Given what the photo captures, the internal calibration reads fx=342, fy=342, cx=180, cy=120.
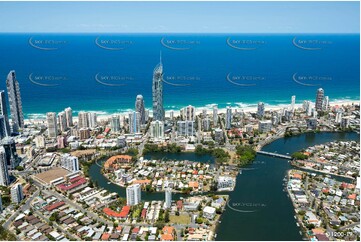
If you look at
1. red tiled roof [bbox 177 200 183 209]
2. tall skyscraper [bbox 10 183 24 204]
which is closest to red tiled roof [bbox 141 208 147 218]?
red tiled roof [bbox 177 200 183 209]

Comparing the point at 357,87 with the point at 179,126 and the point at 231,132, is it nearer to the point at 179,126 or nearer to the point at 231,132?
the point at 231,132

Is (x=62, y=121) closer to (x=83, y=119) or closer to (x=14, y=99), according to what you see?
(x=83, y=119)

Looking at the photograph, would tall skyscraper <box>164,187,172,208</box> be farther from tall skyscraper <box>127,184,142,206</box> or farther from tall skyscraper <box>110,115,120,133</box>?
tall skyscraper <box>110,115,120,133</box>

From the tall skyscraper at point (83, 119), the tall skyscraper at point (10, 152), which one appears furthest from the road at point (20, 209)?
the tall skyscraper at point (83, 119)

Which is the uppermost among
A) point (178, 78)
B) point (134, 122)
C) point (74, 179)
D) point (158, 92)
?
point (178, 78)

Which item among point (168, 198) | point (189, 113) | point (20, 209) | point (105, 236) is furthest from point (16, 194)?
point (189, 113)

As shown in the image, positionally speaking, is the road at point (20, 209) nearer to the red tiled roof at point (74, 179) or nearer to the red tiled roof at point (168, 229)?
the red tiled roof at point (74, 179)

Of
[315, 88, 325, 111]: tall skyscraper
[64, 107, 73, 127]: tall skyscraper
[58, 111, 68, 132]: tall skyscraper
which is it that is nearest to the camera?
[58, 111, 68, 132]: tall skyscraper
